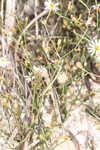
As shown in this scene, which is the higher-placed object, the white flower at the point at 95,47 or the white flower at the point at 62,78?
the white flower at the point at 95,47

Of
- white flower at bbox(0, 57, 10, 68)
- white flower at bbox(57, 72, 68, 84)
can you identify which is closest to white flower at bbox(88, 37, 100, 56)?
white flower at bbox(57, 72, 68, 84)

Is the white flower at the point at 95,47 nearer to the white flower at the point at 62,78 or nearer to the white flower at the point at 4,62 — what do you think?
the white flower at the point at 62,78

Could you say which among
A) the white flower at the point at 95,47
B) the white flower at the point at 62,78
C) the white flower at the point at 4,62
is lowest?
the white flower at the point at 62,78

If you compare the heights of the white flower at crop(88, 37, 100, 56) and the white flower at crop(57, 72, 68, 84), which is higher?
the white flower at crop(88, 37, 100, 56)

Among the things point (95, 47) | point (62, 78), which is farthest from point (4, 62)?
point (95, 47)

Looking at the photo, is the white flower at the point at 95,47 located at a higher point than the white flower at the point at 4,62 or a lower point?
higher

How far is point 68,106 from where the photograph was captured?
814 millimetres

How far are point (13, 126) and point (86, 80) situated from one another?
0.31 m

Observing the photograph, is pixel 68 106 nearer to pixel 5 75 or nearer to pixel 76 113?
pixel 76 113

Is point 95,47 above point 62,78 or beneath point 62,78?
above

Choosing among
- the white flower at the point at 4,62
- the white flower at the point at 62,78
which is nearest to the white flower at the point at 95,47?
the white flower at the point at 62,78

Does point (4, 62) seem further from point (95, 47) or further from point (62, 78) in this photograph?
point (95, 47)

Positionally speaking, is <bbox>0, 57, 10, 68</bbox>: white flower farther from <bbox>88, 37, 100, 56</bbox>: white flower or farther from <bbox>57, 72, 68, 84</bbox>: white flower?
<bbox>88, 37, 100, 56</bbox>: white flower

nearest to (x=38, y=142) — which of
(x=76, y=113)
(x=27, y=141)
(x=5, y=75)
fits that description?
(x=27, y=141)
